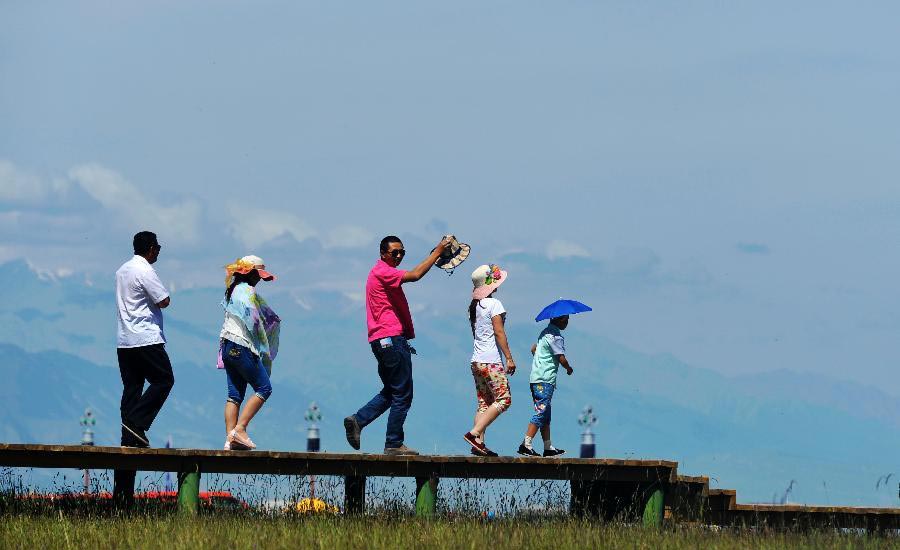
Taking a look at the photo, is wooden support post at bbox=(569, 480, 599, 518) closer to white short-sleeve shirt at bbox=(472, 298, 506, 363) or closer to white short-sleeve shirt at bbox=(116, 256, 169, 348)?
white short-sleeve shirt at bbox=(472, 298, 506, 363)

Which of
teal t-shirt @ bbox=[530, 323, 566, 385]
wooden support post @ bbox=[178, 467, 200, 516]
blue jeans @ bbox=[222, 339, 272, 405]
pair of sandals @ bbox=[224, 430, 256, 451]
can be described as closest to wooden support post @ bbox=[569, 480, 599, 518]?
teal t-shirt @ bbox=[530, 323, 566, 385]

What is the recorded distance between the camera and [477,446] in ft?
48.9

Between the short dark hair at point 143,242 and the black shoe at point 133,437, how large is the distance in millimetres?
1550

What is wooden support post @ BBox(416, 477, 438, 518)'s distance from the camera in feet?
48.4

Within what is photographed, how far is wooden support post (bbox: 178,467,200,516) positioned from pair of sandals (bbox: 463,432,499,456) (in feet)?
8.31

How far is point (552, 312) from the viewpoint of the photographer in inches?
608

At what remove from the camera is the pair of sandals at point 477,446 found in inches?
583

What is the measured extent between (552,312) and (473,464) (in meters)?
1.76

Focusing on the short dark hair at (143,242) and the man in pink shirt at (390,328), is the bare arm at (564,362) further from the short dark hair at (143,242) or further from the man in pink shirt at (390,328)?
the short dark hair at (143,242)

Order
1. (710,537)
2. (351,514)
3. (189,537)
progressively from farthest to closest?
(351,514), (710,537), (189,537)

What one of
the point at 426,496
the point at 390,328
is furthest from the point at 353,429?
the point at 426,496

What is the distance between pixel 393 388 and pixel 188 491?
212cm

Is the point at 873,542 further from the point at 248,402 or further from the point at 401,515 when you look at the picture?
the point at 248,402

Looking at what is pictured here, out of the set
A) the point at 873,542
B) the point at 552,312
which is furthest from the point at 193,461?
the point at 873,542
